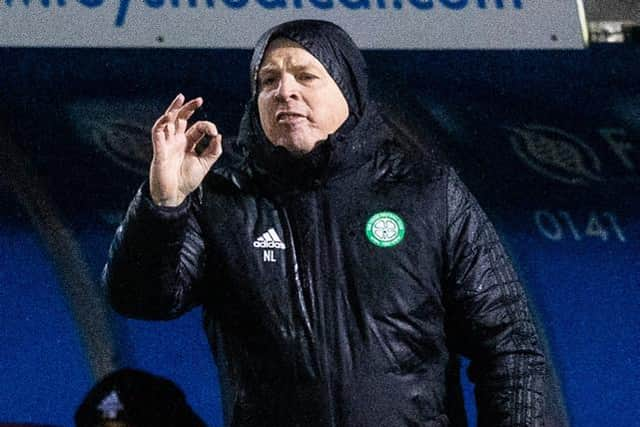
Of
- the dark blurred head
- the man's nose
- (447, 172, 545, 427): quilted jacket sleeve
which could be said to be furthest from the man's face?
the dark blurred head

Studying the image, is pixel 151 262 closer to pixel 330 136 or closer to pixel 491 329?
pixel 330 136

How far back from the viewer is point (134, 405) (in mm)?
3277

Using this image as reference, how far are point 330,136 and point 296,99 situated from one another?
8 cm

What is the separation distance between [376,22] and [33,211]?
999 mm

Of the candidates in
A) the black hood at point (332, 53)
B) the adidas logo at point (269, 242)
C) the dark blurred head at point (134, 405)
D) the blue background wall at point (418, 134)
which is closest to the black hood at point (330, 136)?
the black hood at point (332, 53)

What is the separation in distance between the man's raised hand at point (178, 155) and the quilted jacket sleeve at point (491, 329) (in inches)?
16.8

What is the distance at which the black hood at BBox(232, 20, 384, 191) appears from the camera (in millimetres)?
2760

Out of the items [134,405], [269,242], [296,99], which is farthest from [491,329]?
[134,405]

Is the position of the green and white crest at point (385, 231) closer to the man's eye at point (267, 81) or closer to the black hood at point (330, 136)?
the black hood at point (330, 136)

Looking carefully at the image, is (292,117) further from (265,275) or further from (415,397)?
(415,397)

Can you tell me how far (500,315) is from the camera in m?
2.76

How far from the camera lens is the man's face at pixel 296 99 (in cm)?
276

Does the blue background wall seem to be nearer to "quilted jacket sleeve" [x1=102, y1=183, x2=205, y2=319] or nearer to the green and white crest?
the green and white crest

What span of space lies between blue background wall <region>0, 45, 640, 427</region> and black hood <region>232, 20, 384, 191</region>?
1197 mm
